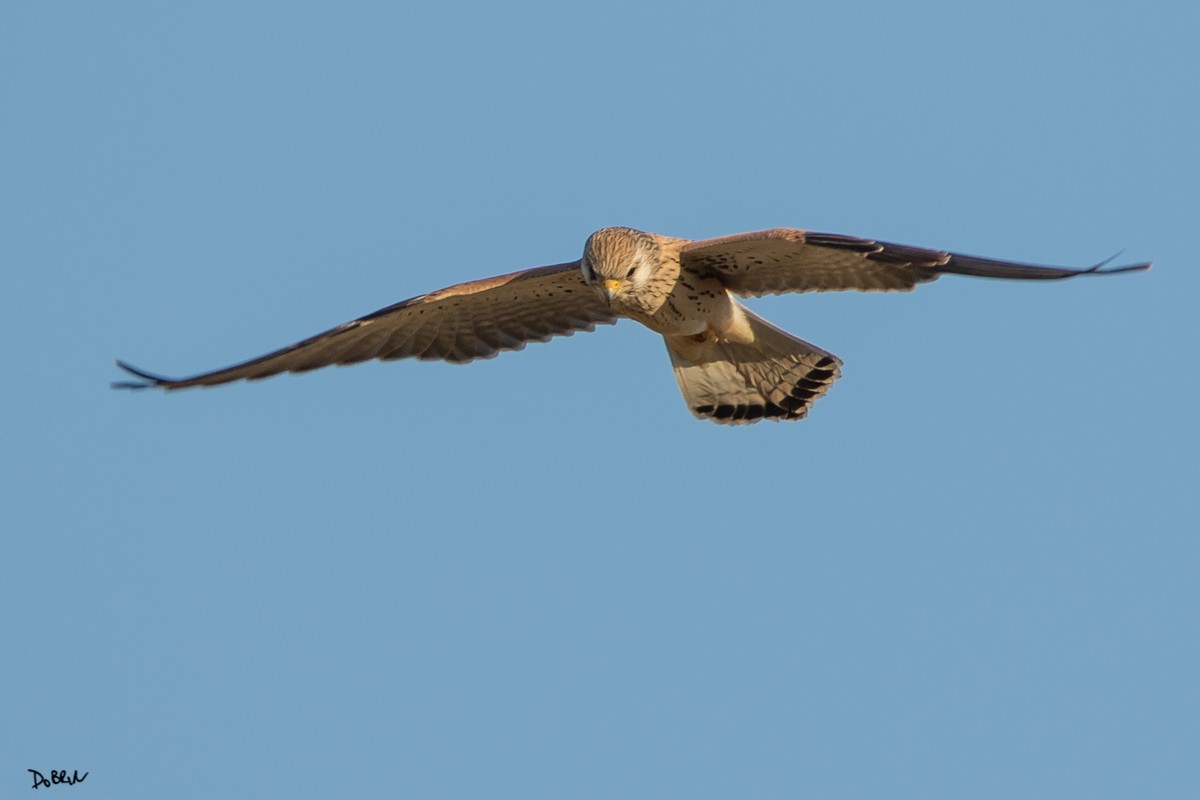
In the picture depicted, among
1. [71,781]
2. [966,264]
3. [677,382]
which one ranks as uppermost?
[677,382]

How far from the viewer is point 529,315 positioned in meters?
9.38

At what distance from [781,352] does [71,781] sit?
4.81 metres

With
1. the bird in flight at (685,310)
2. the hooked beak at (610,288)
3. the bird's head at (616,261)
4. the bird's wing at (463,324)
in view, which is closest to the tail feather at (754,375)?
the bird in flight at (685,310)

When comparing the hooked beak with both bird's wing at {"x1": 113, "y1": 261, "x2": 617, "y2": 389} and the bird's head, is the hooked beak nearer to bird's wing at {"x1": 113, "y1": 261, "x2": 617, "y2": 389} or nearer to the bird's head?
the bird's head

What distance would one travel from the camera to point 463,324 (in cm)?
927

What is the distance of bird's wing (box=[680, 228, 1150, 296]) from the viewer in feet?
23.9

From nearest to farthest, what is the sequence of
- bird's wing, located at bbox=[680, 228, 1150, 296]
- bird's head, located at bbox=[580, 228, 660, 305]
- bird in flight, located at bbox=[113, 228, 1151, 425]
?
1. bird's wing, located at bbox=[680, 228, 1150, 296]
2. bird in flight, located at bbox=[113, 228, 1151, 425]
3. bird's head, located at bbox=[580, 228, 660, 305]

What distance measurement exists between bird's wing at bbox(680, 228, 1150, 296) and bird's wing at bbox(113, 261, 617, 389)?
0.94 m

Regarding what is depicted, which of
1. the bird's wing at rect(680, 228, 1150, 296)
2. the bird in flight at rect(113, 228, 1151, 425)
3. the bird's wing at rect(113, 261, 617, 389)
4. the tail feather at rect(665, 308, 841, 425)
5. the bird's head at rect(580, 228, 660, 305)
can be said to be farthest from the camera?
the tail feather at rect(665, 308, 841, 425)

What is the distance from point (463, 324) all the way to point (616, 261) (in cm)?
151

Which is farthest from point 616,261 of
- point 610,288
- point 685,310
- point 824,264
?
point 824,264

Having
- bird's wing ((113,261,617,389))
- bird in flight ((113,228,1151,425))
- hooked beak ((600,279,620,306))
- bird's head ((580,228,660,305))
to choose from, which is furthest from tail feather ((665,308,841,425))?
hooked beak ((600,279,620,306))

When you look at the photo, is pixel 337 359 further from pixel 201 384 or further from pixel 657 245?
pixel 657 245

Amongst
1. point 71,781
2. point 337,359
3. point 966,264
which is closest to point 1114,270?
point 966,264
